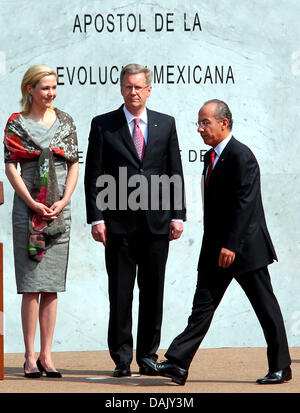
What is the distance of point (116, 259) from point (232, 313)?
1699 millimetres

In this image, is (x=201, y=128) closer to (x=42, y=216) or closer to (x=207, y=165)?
(x=207, y=165)

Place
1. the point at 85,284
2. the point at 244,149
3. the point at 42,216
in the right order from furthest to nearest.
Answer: the point at 85,284 → the point at 42,216 → the point at 244,149

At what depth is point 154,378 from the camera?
18.2ft

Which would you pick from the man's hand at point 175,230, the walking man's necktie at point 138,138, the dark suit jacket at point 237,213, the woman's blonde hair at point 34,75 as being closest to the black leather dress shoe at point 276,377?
the dark suit jacket at point 237,213

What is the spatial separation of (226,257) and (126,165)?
907mm

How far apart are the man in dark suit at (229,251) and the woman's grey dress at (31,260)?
2.72ft

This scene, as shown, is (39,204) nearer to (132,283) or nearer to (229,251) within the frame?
(132,283)

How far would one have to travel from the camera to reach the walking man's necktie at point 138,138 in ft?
18.7

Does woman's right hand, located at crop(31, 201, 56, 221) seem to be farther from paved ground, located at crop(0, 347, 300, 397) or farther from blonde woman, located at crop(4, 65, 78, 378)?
paved ground, located at crop(0, 347, 300, 397)

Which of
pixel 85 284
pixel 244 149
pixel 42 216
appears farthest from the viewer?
pixel 85 284

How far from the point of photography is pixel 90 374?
18.9ft

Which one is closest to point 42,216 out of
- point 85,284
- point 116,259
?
point 116,259

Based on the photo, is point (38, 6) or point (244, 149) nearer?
point (244, 149)

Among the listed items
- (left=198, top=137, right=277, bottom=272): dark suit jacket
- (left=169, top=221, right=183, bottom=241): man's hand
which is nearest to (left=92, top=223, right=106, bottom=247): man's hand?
(left=169, top=221, right=183, bottom=241): man's hand
